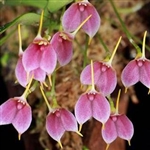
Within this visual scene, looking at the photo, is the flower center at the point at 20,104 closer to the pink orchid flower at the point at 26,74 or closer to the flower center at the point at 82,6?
the pink orchid flower at the point at 26,74

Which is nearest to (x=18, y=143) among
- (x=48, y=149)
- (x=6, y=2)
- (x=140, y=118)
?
(x=48, y=149)

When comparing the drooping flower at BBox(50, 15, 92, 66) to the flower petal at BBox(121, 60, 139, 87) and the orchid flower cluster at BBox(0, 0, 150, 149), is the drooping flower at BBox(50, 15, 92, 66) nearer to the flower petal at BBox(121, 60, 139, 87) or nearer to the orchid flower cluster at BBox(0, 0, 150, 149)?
the orchid flower cluster at BBox(0, 0, 150, 149)

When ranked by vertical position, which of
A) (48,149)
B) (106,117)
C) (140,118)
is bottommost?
(140,118)

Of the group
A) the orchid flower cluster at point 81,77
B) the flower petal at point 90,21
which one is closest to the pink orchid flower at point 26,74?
the orchid flower cluster at point 81,77

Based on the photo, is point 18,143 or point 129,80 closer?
point 129,80

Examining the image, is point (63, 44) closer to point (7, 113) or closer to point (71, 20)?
point (71, 20)

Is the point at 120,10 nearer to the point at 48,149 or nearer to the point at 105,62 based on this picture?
the point at 48,149

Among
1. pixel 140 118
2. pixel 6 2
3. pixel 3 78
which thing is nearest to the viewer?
pixel 6 2
